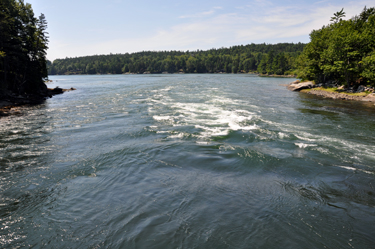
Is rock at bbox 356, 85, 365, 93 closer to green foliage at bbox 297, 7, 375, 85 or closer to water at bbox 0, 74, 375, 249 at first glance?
green foliage at bbox 297, 7, 375, 85

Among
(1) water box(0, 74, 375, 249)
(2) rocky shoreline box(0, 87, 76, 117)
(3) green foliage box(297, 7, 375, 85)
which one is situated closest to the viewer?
(1) water box(0, 74, 375, 249)

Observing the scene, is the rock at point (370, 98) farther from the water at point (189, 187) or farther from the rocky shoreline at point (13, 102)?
the rocky shoreline at point (13, 102)

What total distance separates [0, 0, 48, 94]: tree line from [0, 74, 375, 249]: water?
24.5m

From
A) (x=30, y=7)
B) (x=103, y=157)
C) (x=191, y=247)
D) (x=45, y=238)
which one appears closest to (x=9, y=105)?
(x=30, y=7)

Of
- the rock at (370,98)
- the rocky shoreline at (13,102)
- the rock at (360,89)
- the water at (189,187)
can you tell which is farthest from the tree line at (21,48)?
the rock at (360,89)

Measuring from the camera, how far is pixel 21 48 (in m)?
37.0

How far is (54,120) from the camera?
23125 millimetres

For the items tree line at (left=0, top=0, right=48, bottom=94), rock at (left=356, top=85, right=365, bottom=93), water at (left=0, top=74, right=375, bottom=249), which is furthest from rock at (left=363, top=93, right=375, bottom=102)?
tree line at (left=0, top=0, right=48, bottom=94)

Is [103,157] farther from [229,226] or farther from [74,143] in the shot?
[229,226]

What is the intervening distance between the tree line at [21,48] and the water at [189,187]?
2454 cm

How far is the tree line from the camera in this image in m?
34.8

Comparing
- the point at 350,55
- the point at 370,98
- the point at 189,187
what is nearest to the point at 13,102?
the point at 189,187

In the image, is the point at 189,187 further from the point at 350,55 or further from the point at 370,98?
the point at 350,55

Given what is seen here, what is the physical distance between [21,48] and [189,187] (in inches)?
1680
